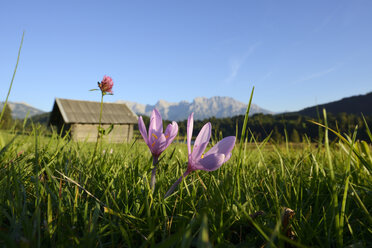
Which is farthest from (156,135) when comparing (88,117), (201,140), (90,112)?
(90,112)

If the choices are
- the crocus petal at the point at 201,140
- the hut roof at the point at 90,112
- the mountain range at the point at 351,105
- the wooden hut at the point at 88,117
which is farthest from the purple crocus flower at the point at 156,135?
the mountain range at the point at 351,105

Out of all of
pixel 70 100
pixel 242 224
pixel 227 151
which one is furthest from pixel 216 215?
pixel 70 100

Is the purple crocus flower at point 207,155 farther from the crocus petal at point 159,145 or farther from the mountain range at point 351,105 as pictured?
the mountain range at point 351,105

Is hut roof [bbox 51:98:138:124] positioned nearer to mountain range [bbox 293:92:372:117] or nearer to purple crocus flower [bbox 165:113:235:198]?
purple crocus flower [bbox 165:113:235:198]

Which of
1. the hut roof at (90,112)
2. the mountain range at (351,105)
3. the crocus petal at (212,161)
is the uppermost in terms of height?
the mountain range at (351,105)

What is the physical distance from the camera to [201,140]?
1.00 m

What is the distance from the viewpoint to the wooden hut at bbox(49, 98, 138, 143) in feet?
65.2

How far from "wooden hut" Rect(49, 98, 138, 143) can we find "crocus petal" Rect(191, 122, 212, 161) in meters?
18.4

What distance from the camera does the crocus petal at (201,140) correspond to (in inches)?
35.2

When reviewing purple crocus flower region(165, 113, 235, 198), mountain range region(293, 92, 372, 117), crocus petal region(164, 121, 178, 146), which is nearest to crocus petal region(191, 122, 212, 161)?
purple crocus flower region(165, 113, 235, 198)

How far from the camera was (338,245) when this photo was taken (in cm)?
78

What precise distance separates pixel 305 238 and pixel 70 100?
963 inches

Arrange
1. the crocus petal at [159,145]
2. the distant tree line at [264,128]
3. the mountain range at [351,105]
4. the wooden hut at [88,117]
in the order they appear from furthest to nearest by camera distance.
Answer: the mountain range at [351,105] < the wooden hut at [88,117] < the distant tree line at [264,128] < the crocus petal at [159,145]

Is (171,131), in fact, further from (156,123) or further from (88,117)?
(88,117)
